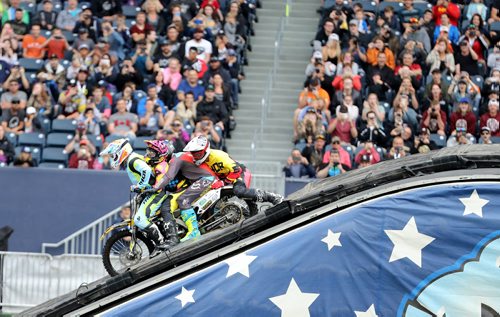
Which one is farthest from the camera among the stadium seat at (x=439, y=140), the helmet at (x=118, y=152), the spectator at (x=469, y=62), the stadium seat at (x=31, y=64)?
the stadium seat at (x=31, y=64)

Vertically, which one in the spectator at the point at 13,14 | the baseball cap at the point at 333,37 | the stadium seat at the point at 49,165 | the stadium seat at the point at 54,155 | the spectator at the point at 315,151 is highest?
the baseball cap at the point at 333,37

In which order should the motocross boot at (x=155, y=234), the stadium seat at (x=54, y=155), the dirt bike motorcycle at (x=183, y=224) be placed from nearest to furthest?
the motocross boot at (x=155, y=234)
the dirt bike motorcycle at (x=183, y=224)
the stadium seat at (x=54, y=155)

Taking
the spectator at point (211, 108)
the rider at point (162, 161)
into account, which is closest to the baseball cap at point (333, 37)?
the spectator at point (211, 108)

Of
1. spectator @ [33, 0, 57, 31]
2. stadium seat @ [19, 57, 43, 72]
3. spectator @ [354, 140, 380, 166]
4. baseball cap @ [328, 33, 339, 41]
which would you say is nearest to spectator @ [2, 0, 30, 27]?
spectator @ [33, 0, 57, 31]

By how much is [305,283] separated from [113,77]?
44.7 feet

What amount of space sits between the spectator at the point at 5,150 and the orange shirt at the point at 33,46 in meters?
3.20

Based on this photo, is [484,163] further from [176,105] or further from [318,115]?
[176,105]

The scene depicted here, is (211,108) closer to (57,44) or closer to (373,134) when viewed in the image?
(373,134)

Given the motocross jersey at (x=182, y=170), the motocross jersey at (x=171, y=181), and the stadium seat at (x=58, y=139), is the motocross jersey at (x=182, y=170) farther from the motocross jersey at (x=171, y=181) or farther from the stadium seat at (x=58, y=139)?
the stadium seat at (x=58, y=139)

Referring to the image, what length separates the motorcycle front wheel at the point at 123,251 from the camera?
20375 millimetres

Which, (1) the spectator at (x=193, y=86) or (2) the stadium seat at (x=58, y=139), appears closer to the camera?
(2) the stadium seat at (x=58, y=139)

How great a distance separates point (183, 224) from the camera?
2055 cm

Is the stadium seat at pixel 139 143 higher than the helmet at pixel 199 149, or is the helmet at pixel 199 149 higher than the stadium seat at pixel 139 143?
the helmet at pixel 199 149

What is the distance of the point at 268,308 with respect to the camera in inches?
671
